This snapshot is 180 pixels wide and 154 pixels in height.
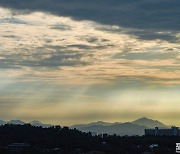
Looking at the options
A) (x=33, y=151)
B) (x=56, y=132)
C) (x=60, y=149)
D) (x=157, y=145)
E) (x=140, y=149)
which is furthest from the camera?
(x=56, y=132)

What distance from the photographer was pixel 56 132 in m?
127

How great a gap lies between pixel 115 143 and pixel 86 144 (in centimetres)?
1100

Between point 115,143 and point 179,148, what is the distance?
1046 inches

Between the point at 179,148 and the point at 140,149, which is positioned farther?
the point at 140,149

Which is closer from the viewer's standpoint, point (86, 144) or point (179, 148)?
point (179, 148)

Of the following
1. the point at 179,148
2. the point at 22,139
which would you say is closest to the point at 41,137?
the point at 22,139

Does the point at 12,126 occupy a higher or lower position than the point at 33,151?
higher

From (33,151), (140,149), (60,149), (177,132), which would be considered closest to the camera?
(33,151)

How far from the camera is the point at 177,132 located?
18700 centimetres

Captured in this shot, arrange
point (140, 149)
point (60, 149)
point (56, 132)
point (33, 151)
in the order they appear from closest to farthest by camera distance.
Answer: point (33, 151), point (60, 149), point (140, 149), point (56, 132)

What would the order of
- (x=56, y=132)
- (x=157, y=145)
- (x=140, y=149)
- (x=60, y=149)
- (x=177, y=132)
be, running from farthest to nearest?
(x=177, y=132), (x=56, y=132), (x=157, y=145), (x=140, y=149), (x=60, y=149)

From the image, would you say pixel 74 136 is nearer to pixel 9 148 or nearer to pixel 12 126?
pixel 12 126

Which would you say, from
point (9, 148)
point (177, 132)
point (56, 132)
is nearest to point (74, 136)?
point (56, 132)

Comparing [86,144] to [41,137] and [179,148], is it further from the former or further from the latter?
[179,148]
